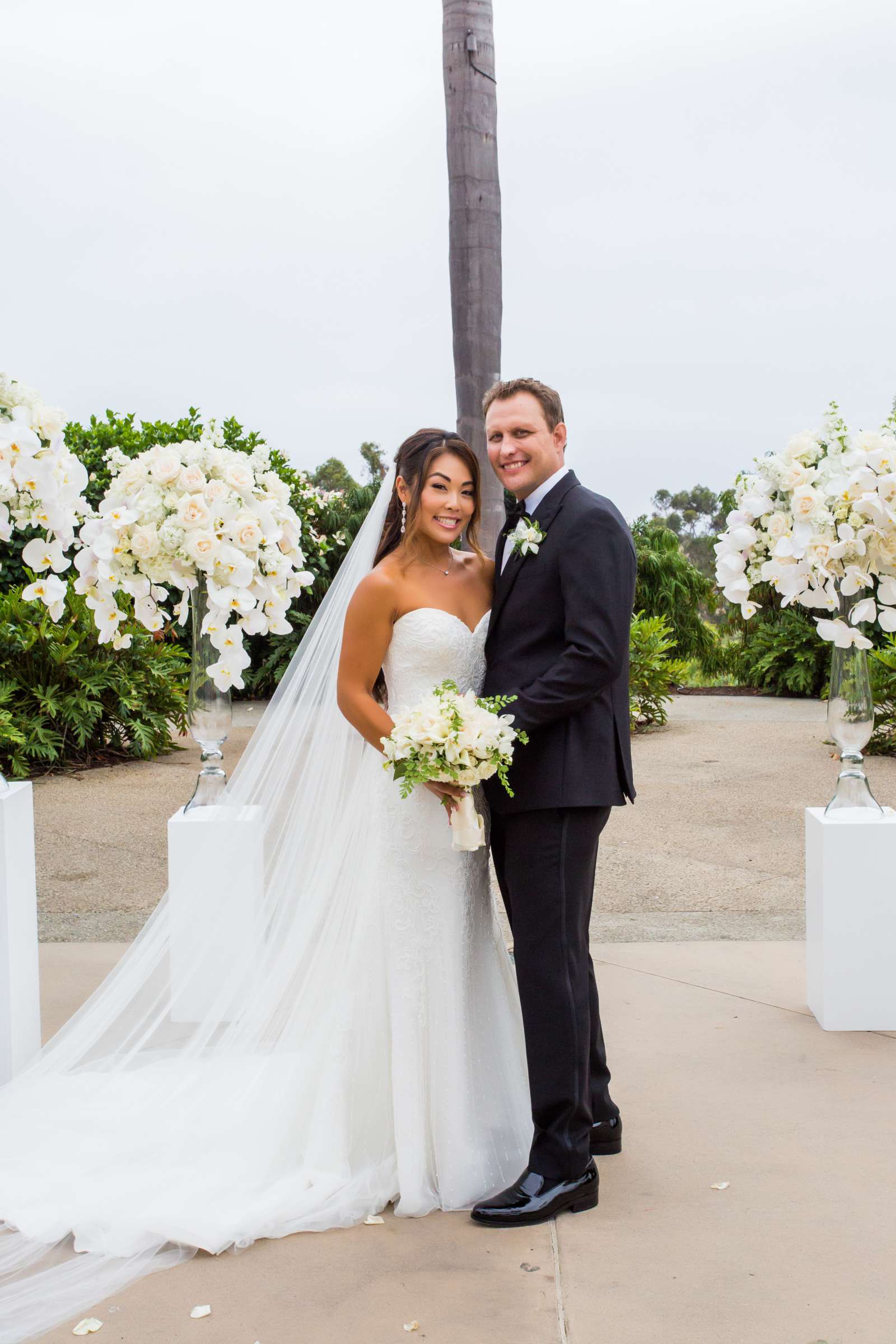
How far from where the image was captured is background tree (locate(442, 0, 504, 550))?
5.73m

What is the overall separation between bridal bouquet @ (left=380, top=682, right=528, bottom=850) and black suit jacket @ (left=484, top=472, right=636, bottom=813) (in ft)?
0.48

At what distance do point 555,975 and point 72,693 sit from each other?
7343mm

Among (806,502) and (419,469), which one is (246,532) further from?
(806,502)

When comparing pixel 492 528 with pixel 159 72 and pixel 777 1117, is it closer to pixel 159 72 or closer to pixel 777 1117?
pixel 777 1117

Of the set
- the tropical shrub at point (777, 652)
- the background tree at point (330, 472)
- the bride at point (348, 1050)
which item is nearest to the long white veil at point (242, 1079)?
the bride at point (348, 1050)

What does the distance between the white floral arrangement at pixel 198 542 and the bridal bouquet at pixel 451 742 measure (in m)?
1.42

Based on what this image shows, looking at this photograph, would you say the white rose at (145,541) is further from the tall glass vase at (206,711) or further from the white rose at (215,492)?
the tall glass vase at (206,711)

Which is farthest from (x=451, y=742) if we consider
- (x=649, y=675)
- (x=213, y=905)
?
(x=649, y=675)

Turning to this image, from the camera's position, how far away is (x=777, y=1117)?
10.8 feet

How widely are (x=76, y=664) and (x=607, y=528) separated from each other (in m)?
7.45

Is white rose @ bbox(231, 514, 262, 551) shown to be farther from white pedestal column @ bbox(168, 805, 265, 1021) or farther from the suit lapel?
the suit lapel

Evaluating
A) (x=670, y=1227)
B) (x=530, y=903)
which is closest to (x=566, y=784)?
(x=530, y=903)

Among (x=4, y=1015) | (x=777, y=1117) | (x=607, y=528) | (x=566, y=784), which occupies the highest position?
(x=607, y=528)

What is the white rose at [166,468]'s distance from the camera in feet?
12.6
